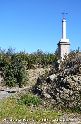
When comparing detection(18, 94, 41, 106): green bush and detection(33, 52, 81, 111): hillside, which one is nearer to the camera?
detection(33, 52, 81, 111): hillside

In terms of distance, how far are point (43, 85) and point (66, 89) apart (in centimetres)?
121

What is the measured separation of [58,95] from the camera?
44.8ft

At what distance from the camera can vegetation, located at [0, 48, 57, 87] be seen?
852 inches

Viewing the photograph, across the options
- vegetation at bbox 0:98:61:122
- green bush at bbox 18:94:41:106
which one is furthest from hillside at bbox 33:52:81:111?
vegetation at bbox 0:98:61:122

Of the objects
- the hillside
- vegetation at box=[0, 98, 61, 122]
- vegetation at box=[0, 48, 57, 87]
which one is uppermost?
vegetation at box=[0, 48, 57, 87]

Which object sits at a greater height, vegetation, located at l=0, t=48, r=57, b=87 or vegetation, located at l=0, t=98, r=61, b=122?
vegetation, located at l=0, t=48, r=57, b=87

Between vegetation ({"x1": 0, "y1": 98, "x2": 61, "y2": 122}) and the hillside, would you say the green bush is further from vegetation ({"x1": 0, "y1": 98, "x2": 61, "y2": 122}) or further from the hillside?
the hillside

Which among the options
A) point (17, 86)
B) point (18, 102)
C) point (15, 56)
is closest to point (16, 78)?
point (17, 86)

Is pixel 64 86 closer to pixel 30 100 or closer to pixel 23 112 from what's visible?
pixel 30 100

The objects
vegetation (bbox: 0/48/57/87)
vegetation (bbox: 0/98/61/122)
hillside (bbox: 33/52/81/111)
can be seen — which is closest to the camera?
vegetation (bbox: 0/98/61/122)

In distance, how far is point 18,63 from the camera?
2203cm

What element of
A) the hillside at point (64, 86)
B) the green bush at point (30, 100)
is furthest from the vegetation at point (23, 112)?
the hillside at point (64, 86)

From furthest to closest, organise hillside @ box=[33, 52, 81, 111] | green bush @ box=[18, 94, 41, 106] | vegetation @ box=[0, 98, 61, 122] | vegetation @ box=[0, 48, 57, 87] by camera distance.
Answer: vegetation @ box=[0, 48, 57, 87]
green bush @ box=[18, 94, 41, 106]
hillside @ box=[33, 52, 81, 111]
vegetation @ box=[0, 98, 61, 122]

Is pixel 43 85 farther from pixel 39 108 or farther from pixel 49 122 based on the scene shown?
pixel 49 122
